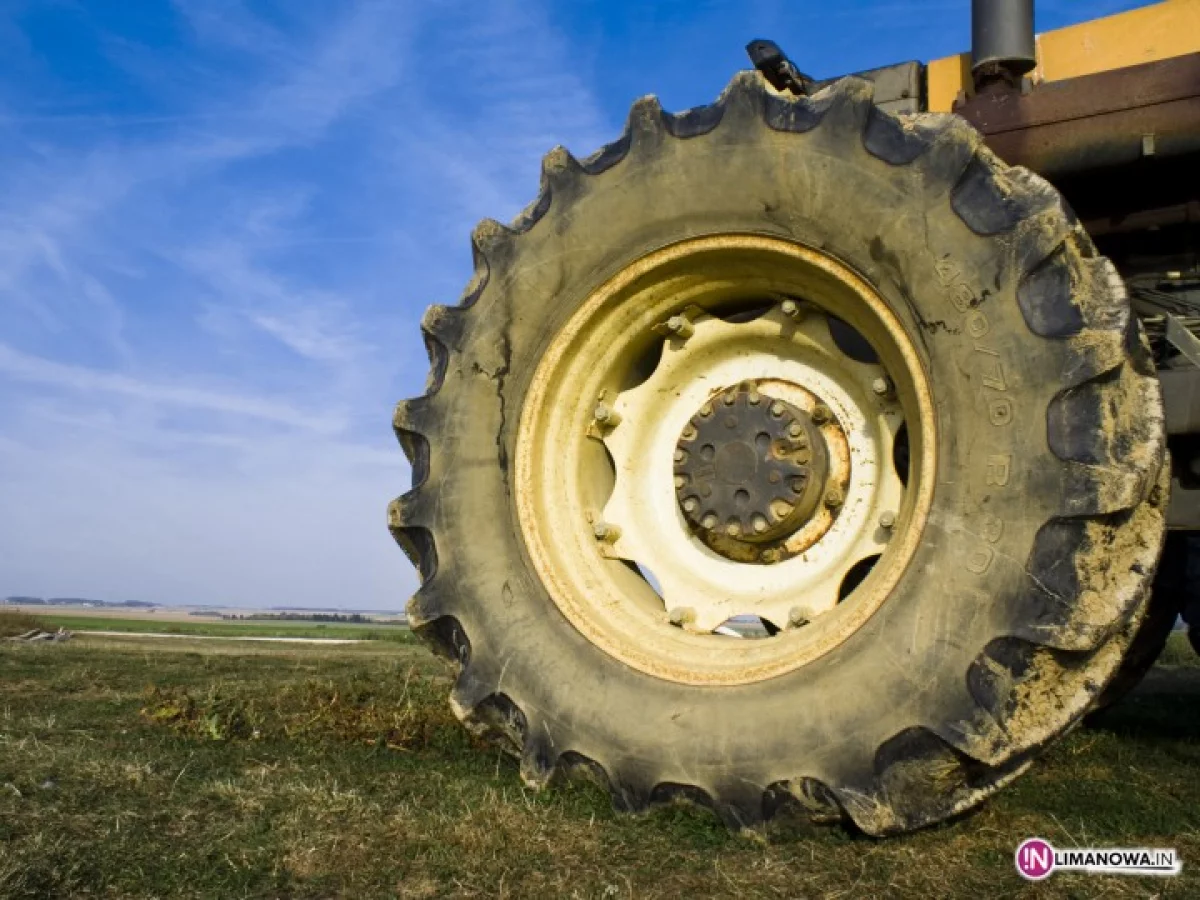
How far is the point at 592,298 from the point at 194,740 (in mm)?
1964

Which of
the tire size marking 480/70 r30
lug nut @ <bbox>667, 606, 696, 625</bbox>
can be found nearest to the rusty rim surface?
lug nut @ <bbox>667, 606, 696, 625</bbox>

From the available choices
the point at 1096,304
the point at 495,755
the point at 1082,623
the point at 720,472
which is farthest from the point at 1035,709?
the point at 495,755

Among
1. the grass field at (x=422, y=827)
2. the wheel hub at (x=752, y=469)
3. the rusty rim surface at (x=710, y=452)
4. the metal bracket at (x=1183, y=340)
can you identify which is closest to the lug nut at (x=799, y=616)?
the rusty rim surface at (x=710, y=452)

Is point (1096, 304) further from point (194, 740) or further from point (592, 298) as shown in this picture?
point (194, 740)

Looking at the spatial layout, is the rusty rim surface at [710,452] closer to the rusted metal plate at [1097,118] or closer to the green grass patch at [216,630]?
the rusted metal plate at [1097,118]

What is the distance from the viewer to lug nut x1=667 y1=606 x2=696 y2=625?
10.3 ft

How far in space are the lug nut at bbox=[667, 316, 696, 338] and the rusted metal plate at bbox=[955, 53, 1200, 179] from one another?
1.01m

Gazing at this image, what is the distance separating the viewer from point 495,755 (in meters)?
3.38

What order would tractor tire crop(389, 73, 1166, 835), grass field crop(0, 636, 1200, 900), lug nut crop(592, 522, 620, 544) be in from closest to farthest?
grass field crop(0, 636, 1200, 900) → tractor tire crop(389, 73, 1166, 835) → lug nut crop(592, 522, 620, 544)

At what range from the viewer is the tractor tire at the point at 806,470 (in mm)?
2242

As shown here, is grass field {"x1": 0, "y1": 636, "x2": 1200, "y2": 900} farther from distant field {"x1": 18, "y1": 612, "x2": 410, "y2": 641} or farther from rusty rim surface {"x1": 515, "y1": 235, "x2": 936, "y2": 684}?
distant field {"x1": 18, "y1": 612, "x2": 410, "y2": 641}

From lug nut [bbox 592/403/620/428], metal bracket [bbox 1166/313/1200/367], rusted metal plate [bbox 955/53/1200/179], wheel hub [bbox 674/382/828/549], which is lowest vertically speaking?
wheel hub [bbox 674/382/828/549]

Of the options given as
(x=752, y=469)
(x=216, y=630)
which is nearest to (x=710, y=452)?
(x=752, y=469)

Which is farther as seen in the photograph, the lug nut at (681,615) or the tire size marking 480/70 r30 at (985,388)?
the lug nut at (681,615)
